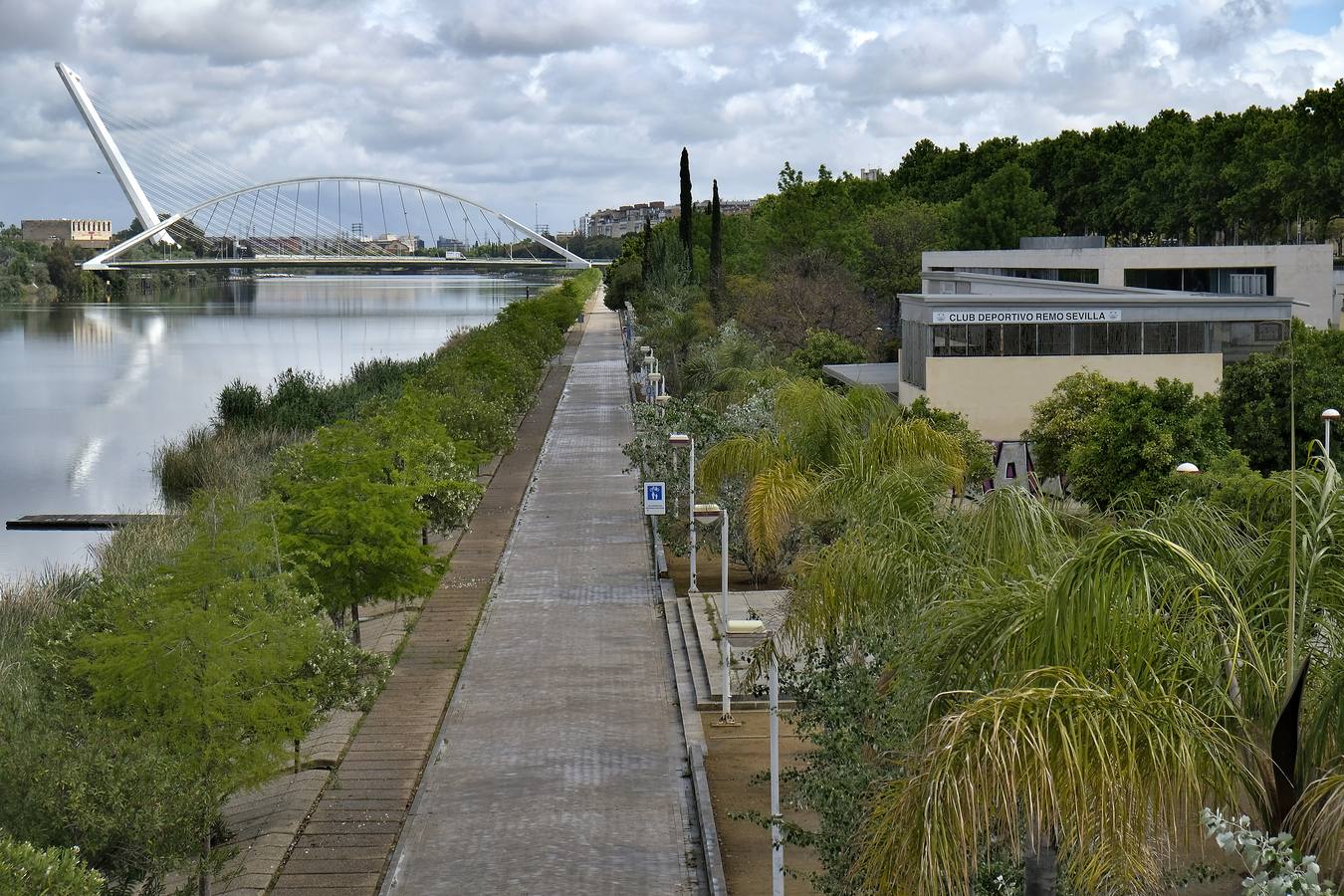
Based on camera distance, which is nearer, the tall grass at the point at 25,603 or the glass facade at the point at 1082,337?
the tall grass at the point at 25,603

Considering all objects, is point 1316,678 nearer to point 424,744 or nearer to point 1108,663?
point 1108,663

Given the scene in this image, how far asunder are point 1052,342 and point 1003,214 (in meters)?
41.9

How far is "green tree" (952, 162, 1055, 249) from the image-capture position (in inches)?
2950

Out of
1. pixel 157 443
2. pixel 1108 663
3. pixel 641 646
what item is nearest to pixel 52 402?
pixel 157 443

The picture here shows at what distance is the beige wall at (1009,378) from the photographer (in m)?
34.8

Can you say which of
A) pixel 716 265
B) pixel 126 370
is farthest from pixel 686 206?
pixel 126 370

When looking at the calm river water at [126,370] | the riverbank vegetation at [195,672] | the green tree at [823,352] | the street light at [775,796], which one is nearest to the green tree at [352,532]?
the riverbank vegetation at [195,672]

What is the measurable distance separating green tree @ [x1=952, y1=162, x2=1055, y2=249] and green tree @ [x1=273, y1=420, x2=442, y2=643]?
60806mm

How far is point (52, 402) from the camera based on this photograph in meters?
56.3

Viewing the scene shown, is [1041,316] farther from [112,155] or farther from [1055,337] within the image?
[112,155]

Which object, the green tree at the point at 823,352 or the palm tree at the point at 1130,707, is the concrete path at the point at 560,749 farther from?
the green tree at the point at 823,352

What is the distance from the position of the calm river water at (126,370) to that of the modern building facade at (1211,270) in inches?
1163

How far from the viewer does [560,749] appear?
14477mm

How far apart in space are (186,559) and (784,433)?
8903 millimetres
